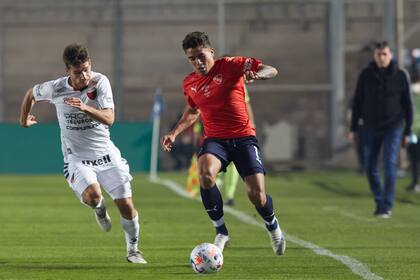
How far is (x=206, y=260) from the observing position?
10.2 meters

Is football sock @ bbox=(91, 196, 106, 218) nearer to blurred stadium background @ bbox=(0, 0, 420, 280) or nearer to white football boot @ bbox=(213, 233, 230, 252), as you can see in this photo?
white football boot @ bbox=(213, 233, 230, 252)

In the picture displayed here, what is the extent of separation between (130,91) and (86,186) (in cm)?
2411

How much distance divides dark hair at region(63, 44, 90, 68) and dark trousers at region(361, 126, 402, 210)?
266 inches

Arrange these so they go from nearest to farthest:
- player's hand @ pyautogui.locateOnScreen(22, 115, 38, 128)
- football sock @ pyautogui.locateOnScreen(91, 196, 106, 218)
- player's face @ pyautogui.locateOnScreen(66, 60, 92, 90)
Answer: player's face @ pyautogui.locateOnScreen(66, 60, 92, 90), player's hand @ pyautogui.locateOnScreen(22, 115, 38, 128), football sock @ pyautogui.locateOnScreen(91, 196, 106, 218)

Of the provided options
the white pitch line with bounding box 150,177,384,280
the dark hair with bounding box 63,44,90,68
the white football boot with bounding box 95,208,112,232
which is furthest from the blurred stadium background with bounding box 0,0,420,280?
the dark hair with bounding box 63,44,90,68

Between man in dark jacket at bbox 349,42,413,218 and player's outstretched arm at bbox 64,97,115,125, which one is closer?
player's outstretched arm at bbox 64,97,115,125

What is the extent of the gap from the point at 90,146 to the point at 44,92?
635mm

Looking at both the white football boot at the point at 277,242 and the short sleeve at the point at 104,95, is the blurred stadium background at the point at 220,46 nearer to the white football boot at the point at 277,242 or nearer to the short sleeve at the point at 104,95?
the white football boot at the point at 277,242

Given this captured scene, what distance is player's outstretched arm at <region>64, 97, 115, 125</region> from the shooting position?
33.7ft

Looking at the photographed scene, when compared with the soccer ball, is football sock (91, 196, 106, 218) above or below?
above

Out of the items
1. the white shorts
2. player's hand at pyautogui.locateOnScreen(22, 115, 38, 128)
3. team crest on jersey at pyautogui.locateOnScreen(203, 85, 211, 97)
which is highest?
team crest on jersey at pyautogui.locateOnScreen(203, 85, 211, 97)

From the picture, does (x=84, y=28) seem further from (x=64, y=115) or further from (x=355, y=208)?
(x=64, y=115)

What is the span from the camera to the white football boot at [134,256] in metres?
11.0

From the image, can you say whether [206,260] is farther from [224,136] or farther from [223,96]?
[223,96]
